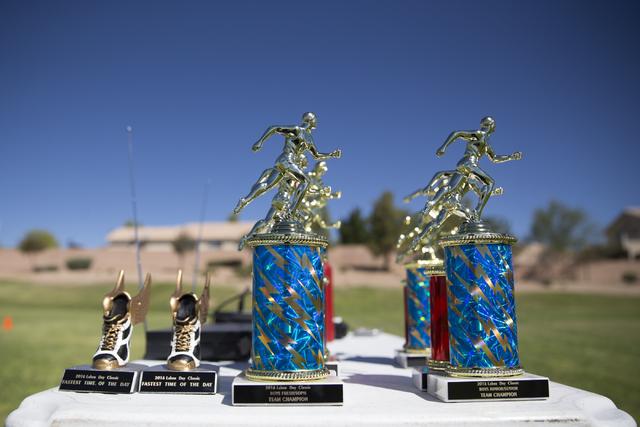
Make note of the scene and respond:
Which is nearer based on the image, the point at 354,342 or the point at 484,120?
the point at 484,120

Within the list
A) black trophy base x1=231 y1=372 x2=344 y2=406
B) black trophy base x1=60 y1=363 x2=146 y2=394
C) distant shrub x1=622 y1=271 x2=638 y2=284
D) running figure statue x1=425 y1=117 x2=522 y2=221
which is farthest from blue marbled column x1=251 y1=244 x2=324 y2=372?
distant shrub x1=622 y1=271 x2=638 y2=284

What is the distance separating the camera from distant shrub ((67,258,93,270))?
49.2m

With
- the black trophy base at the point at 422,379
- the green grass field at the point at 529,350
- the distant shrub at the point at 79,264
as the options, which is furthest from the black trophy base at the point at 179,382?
the distant shrub at the point at 79,264

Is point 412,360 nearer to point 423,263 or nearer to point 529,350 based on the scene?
point 423,263

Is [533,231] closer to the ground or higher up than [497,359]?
higher up

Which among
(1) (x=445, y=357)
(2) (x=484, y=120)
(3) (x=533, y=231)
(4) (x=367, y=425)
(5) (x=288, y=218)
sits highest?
(3) (x=533, y=231)

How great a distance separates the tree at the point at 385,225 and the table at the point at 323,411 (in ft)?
152

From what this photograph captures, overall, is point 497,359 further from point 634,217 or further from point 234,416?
point 634,217

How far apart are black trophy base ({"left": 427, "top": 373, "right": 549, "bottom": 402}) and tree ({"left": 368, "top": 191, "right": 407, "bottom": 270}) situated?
1825 inches

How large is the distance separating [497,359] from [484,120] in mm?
1855

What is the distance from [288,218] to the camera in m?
3.65

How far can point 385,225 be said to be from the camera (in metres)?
49.8

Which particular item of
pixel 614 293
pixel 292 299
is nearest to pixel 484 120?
pixel 292 299

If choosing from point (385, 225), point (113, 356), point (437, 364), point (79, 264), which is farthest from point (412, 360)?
point (79, 264)
